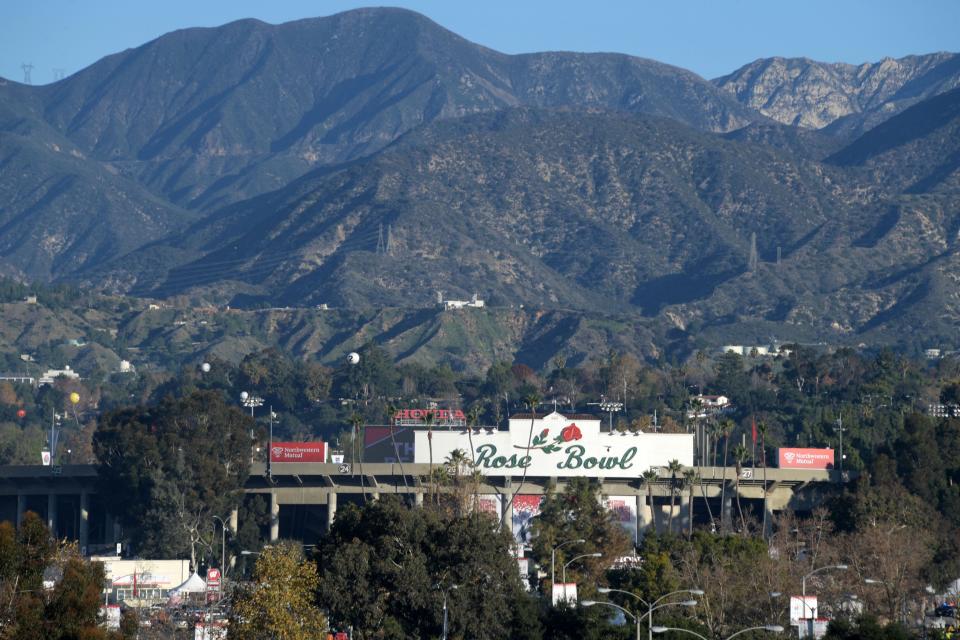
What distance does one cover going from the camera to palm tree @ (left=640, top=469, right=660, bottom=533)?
182 m

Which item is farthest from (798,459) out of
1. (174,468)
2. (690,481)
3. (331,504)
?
(174,468)

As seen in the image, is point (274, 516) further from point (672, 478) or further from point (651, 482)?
point (672, 478)

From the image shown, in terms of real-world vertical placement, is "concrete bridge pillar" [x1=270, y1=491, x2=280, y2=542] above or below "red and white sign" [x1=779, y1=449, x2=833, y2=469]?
below

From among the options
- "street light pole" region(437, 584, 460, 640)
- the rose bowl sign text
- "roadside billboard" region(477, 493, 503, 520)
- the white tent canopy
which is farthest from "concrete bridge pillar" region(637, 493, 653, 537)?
"street light pole" region(437, 584, 460, 640)

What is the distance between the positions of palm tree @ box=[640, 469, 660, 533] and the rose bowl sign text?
9.04 feet

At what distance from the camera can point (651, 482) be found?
7397 inches

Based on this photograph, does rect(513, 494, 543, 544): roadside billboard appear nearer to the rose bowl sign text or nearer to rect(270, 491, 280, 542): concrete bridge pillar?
the rose bowl sign text

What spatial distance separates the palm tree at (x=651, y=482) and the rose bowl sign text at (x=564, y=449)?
9.04 ft

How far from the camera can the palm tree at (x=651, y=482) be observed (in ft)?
598

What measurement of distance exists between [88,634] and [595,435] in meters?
121

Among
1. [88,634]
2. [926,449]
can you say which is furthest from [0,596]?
[926,449]

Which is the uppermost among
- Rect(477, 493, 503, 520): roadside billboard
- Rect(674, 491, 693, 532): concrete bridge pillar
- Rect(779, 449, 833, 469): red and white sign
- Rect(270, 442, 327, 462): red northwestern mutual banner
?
Rect(270, 442, 327, 462): red northwestern mutual banner

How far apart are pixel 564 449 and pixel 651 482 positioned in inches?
433

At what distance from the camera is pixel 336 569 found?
10588cm
